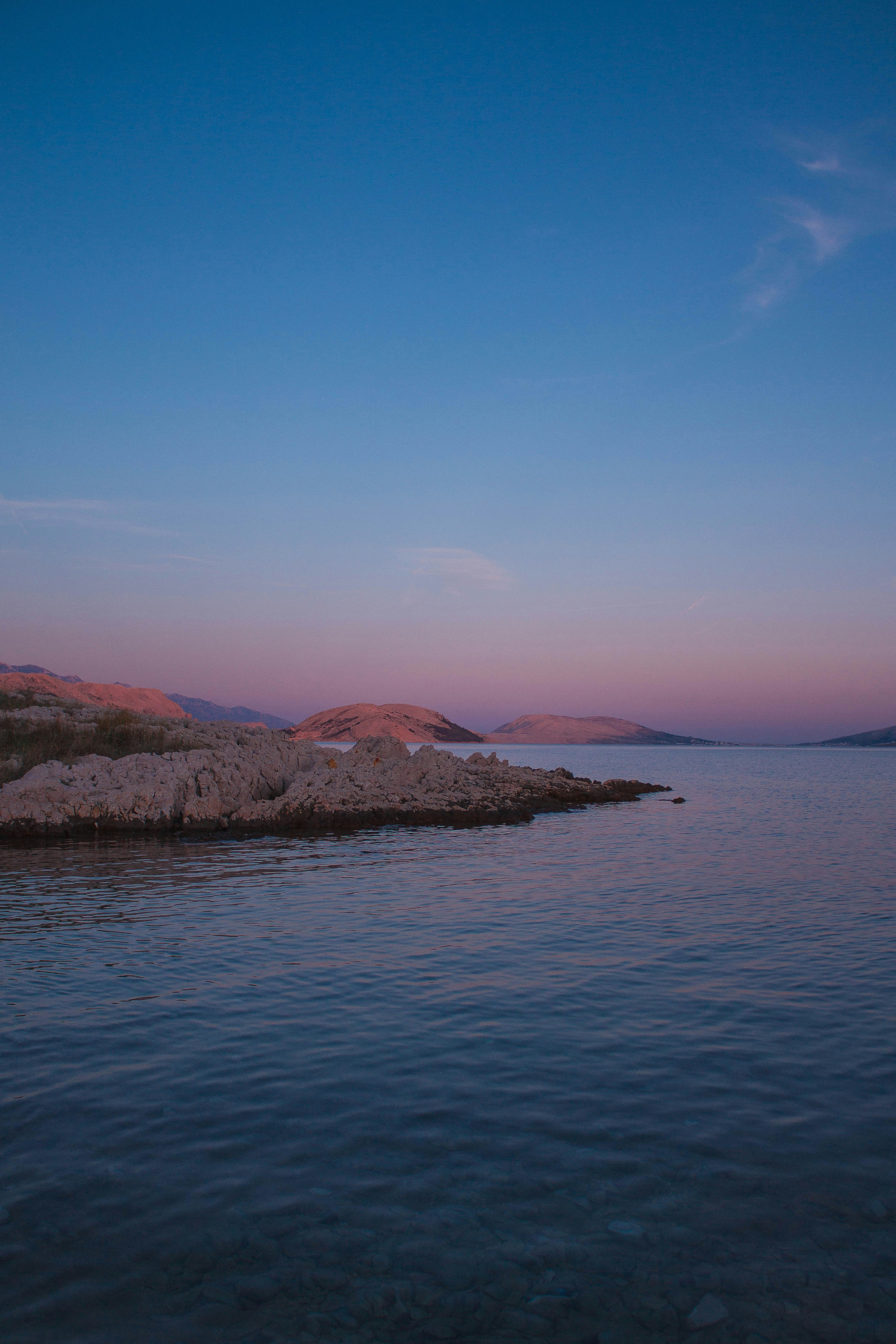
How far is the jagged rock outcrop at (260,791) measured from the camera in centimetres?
3000

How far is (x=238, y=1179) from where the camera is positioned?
6.38m

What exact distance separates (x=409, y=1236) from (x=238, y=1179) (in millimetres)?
1553

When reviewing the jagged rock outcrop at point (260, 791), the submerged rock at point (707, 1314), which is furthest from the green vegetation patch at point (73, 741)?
the submerged rock at point (707, 1314)

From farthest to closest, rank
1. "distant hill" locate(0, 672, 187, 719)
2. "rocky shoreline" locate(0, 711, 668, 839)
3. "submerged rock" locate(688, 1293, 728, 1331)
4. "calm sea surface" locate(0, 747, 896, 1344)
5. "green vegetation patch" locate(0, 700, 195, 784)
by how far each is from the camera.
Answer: "distant hill" locate(0, 672, 187, 719)
"green vegetation patch" locate(0, 700, 195, 784)
"rocky shoreline" locate(0, 711, 668, 839)
"calm sea surface" locate(0, 747, 896, 1344)
"submerged rock" locate(688, 1293, 728, 1331)

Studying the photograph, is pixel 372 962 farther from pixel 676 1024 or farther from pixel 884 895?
pixel 884 895

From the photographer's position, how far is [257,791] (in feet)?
118

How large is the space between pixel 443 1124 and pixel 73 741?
115ft

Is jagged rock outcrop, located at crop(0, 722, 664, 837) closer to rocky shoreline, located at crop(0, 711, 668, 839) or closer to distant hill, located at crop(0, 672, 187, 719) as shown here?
rocky shoreline, located at crop(0, 711, 668, 839)

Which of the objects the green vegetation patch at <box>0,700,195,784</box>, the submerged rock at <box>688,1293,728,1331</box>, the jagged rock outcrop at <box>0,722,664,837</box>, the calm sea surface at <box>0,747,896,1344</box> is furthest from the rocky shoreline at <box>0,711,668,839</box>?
the submerged rock at <box>688,1293,728,1331</box>

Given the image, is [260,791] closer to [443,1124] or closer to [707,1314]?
[443,1124]

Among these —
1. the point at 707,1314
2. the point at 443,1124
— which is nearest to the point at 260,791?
the point at 443,1124

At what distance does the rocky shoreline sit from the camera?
1180 inches

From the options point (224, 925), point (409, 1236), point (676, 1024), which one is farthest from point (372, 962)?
point (409, 1236)

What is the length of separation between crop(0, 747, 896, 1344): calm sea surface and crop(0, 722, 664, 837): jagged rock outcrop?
518 inches
